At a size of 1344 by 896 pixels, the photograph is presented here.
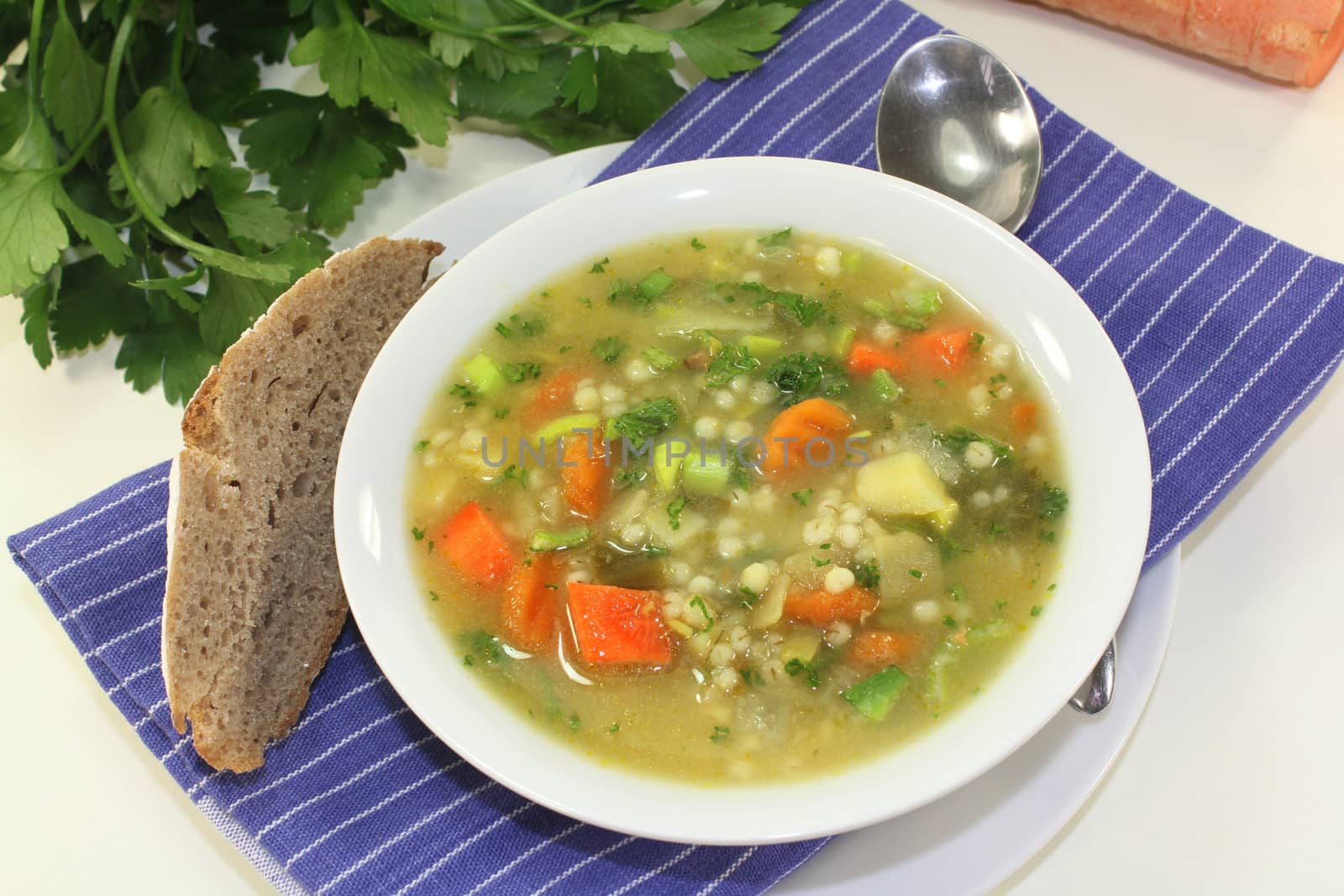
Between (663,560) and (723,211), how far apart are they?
1.04 m

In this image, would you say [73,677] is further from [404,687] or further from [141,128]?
[141,128]

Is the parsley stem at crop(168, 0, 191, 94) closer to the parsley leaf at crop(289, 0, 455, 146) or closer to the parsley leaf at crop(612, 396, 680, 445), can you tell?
the parsley leaf at crop(289, 0, 455, 146)

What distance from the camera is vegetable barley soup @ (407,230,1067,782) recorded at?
Result: 99.4 inches

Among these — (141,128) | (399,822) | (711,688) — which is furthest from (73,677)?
(711,688)

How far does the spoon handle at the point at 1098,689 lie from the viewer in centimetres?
267

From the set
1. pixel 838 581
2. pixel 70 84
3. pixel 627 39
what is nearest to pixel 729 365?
pixel 838 581

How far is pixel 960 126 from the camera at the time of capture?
3.48m

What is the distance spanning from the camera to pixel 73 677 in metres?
3.26

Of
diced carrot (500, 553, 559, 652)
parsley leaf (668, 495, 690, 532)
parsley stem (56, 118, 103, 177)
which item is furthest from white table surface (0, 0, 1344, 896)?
parsley leaf (668, 495, 690, 532)

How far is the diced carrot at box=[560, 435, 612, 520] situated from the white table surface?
1257 millimetres

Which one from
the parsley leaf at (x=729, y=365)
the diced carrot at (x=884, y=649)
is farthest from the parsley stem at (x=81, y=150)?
the diced carrot at (x=884, y=649)

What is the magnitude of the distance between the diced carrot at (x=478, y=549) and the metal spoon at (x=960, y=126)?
1.69 metres

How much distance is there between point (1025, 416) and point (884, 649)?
703mm

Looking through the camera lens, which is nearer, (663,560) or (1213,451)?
(663,560)
